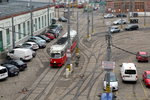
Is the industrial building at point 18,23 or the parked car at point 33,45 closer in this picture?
the industrial building at point 18,23

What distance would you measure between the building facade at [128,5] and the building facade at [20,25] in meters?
25.9

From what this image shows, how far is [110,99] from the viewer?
22641mm

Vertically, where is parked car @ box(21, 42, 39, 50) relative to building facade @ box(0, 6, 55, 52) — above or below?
below

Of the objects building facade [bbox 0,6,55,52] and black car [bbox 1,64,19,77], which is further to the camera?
building facade [bbox 0,6,55,52]

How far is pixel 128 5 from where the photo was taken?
277ft

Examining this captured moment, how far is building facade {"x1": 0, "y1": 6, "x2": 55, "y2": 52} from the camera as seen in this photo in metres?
41.0

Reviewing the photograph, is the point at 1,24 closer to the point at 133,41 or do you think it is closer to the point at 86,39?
the point at 86,39

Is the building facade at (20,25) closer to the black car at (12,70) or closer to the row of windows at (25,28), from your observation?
the row of windows at (25,28)

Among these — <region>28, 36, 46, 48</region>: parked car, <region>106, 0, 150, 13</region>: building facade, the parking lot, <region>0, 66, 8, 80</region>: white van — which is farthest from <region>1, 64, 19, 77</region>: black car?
<region>106, 0, 150, 13</region>: building facade

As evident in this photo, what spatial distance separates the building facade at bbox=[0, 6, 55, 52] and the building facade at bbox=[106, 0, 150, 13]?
25.9 meters

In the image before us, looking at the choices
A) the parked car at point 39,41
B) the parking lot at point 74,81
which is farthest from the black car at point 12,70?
the parked car at point 39,41

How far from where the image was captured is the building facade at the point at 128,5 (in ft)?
272

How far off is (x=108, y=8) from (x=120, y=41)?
3845 centimetres

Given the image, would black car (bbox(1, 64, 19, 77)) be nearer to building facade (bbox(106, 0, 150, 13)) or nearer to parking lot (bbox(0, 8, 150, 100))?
parking lot (bbox(0, 8, 150, 100))
